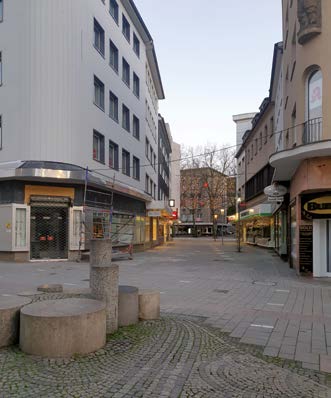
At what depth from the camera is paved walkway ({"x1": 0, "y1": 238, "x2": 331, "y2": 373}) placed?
567 centimetres

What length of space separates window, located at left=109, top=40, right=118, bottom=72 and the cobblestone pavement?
2084cm

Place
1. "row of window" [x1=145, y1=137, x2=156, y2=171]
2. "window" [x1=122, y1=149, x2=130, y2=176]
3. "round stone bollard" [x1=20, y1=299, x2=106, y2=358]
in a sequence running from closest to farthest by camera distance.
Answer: "round stone bollard" [x1=20, y1=299, x2=106, y2=358]
"window" [x1=122, y1=149, x2=130, y2=176]
"row of window" [x1=145, y1=137, x2=156, y2=171]

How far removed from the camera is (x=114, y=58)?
24359 millimetres

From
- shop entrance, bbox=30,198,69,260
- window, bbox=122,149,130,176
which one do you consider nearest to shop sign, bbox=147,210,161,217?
window, bbox=122,149,130,176

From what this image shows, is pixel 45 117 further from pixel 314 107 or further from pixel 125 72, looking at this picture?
pixel 314 107

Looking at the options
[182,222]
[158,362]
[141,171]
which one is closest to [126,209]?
[141,171]

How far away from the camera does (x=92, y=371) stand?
13.9 ft

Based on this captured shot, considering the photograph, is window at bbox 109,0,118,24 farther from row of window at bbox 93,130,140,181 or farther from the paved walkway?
the paved walkway

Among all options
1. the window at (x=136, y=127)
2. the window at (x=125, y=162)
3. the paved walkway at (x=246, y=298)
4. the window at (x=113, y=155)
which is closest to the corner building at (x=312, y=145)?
the paved walkway at (x=246, y=298)

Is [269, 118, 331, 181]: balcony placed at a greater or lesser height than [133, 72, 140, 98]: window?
lesser

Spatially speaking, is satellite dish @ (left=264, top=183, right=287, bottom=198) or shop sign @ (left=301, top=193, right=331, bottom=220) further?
satellite dish @ (left=264, top=183, right=287, bottom=198)

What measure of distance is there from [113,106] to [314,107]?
1435cm

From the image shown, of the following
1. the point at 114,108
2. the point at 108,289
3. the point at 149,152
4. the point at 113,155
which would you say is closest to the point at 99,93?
the point at 114,108

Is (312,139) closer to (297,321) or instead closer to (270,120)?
(297,321)
